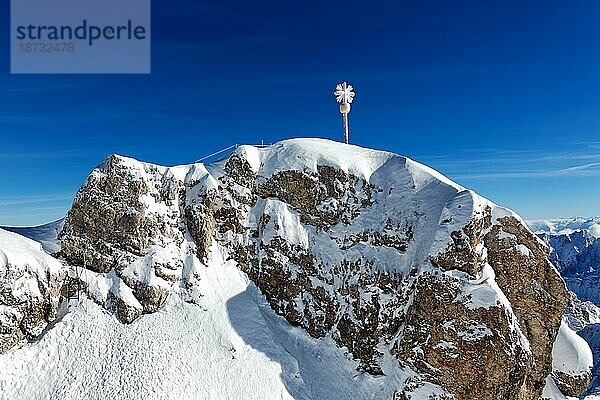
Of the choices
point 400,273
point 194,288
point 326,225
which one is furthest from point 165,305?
point 400,273

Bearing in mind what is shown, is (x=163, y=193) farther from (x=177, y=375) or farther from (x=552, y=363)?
(x=552, y=363)

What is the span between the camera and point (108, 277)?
3030 cm

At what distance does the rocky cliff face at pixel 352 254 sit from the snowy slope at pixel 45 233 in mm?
1198

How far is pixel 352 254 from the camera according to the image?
3269 centimetres

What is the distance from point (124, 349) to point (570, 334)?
35.0 m

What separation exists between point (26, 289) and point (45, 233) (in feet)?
21.4

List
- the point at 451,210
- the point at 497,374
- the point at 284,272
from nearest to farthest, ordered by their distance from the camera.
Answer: the point at 497,374 → the point at 451,210 → the point at 284,272

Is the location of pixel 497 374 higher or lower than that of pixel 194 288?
lower

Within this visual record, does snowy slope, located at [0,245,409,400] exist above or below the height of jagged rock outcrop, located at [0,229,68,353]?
below

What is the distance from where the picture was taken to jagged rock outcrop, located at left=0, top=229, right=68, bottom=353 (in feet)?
87.4

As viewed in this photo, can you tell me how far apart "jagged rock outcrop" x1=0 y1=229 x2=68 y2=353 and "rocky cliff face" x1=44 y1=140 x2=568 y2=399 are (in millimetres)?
1986

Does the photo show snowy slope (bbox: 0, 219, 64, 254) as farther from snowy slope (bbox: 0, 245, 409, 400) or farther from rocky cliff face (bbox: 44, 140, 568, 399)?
snowy slope (bbox: 0, 245, 409, 400)

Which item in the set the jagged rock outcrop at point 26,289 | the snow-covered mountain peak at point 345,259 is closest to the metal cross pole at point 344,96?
the snow-covered mountain peak at point 345,259

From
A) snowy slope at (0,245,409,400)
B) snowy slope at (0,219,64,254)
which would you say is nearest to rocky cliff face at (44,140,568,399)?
snowy slope at (0,245,409,400)
